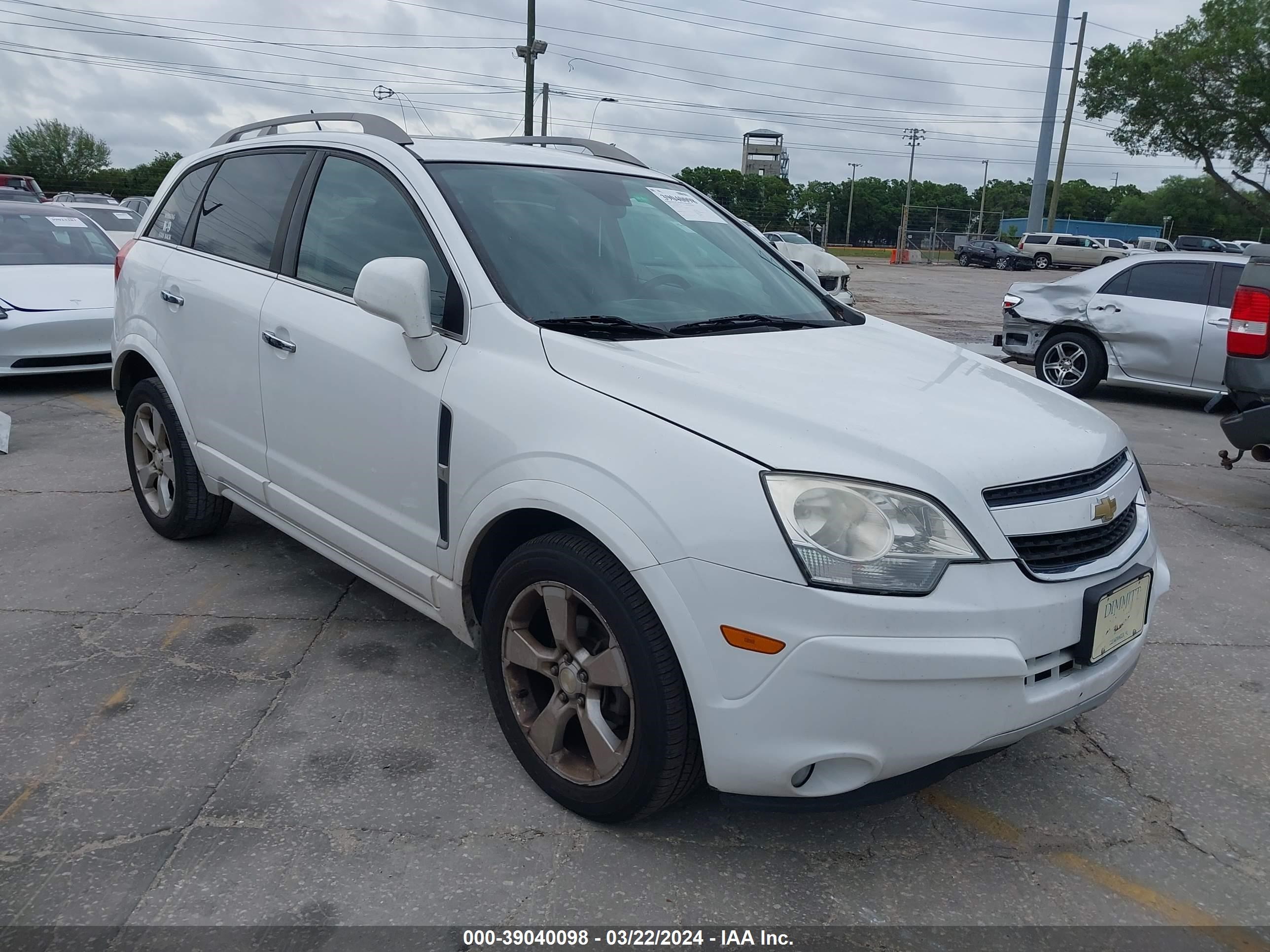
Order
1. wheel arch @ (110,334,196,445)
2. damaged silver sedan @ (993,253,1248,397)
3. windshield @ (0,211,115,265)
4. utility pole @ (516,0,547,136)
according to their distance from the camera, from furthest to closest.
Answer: utility pole @ (516,0,547,136) → damaged silver sedan @ (993,253,1248,397) → windshield @ (0,211,115,265) → wheel arch @ (110,334,196,445)

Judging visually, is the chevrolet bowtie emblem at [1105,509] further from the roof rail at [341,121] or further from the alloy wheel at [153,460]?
the alloy wheel at [153,460]

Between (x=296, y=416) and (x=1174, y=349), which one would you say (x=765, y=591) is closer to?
Result: (x=296, y=416)

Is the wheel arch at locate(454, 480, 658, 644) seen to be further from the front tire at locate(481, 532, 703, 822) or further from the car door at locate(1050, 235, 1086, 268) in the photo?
the car door at locate(1050, 235, 1086, 268)

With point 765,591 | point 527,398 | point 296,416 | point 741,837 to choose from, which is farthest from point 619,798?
point 296,416

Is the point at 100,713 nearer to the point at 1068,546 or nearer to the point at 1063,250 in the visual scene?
the point at 1068,546

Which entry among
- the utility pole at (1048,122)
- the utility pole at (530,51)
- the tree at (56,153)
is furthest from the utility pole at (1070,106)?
the tree at (56,153)

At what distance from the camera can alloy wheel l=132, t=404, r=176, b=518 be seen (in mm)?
4465

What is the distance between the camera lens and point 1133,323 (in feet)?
30.2

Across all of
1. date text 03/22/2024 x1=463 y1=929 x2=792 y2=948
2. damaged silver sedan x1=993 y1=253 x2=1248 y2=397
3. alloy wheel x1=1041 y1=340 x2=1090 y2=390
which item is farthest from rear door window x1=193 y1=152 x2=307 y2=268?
alloy wheel x1=1041 y1=340 x2=1090 y2=390

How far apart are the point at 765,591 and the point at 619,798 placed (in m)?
0.72

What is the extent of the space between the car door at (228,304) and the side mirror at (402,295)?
1.00 m

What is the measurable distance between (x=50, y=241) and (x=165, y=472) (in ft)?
19.1

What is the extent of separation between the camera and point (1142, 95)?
138 feet

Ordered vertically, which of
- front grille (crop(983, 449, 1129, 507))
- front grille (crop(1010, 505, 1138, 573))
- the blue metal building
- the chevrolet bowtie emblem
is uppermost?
the blue metal building
